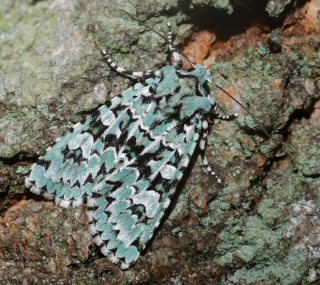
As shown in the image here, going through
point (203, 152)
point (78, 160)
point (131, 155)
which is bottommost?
point (78, 160)

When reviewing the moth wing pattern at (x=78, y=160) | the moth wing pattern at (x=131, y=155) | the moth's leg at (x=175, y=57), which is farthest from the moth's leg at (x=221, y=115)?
the moth wing pattern at (x=78, y=160)

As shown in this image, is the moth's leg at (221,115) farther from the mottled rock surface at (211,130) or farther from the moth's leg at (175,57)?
the moth's leg at (175,57)

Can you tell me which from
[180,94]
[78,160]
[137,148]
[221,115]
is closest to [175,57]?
[180,94]

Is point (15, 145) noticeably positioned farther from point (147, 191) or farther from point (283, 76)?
point (283, 76)

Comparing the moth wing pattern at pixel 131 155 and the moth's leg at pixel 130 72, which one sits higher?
the moth's leg at pixel 130 72

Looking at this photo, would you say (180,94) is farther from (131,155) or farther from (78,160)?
(78,160)

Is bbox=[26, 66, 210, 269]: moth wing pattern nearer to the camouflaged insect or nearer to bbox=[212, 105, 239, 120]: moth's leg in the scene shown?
the camouflaged insect

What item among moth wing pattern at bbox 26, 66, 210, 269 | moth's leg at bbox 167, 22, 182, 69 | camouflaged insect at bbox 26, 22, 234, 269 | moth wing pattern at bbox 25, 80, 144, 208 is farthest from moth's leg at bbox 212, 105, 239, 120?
moth wing pattern at bbox 25, 80, 144, 208
